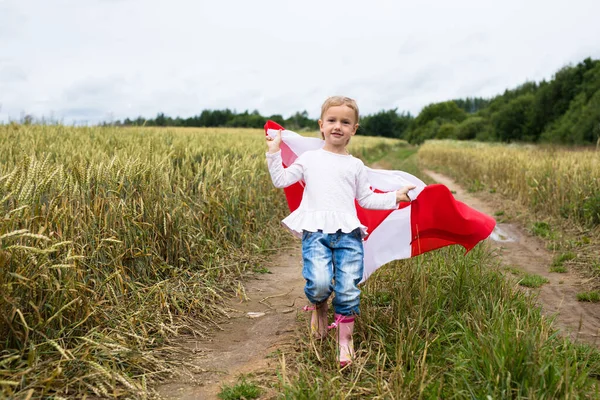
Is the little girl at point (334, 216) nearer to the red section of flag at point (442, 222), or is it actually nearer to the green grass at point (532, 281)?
the red section of flag at point (442, 222)

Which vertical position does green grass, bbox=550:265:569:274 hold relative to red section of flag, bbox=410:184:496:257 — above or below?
below

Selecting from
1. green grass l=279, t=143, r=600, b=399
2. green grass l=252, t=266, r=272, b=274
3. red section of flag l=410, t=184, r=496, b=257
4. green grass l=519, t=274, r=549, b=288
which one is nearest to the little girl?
green grass l=279, t=143, r=600, b=399

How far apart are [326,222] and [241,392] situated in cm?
119

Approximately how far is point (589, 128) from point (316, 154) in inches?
1573

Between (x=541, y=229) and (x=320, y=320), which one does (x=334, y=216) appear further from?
(x=541, y=229)

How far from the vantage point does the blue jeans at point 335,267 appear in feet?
9.97

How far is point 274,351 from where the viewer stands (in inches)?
128

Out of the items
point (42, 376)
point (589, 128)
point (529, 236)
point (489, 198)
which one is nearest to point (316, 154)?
point (42, 376)

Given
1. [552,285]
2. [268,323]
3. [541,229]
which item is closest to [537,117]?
[541,229]

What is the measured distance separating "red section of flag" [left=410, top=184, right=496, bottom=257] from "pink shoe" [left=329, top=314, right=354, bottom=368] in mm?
1042

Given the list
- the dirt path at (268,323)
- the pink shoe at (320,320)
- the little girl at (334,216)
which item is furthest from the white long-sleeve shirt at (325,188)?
the dirt path at (268,323)

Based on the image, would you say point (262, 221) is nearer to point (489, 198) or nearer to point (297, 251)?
point (297, 251)

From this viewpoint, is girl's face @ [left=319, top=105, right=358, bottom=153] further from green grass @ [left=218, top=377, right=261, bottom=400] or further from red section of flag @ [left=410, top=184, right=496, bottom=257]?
green grass @ [left=218, top=377, right=261, bottom=400]

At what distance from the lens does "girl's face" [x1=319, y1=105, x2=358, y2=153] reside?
3199 mm
